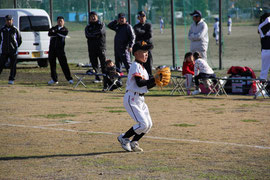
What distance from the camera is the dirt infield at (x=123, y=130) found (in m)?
6.84

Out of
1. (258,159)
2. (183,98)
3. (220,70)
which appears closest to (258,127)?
(258,159)

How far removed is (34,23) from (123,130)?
42.5 ft

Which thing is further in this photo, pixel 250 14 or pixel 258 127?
pixel 250 14

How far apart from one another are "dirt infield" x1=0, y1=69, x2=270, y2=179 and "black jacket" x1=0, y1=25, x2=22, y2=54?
2.83m

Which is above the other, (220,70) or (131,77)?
(131,77)

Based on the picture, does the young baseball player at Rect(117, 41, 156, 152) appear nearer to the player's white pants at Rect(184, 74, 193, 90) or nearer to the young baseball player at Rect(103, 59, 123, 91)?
the player's white pants at Rect(184, 74, 193, 90)

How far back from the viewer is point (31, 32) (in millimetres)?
21516

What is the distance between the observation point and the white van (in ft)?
69.8

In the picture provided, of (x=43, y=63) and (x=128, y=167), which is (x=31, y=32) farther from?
(x=128, y=167)

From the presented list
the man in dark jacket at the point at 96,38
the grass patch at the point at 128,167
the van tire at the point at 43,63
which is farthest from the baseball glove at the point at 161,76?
the van tire at the point at 43,63

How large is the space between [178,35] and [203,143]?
2973cm

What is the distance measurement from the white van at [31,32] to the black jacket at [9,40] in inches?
154

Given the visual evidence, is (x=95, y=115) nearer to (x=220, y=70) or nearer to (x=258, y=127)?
(x=258, y=127)

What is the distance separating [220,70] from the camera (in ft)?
64.2
